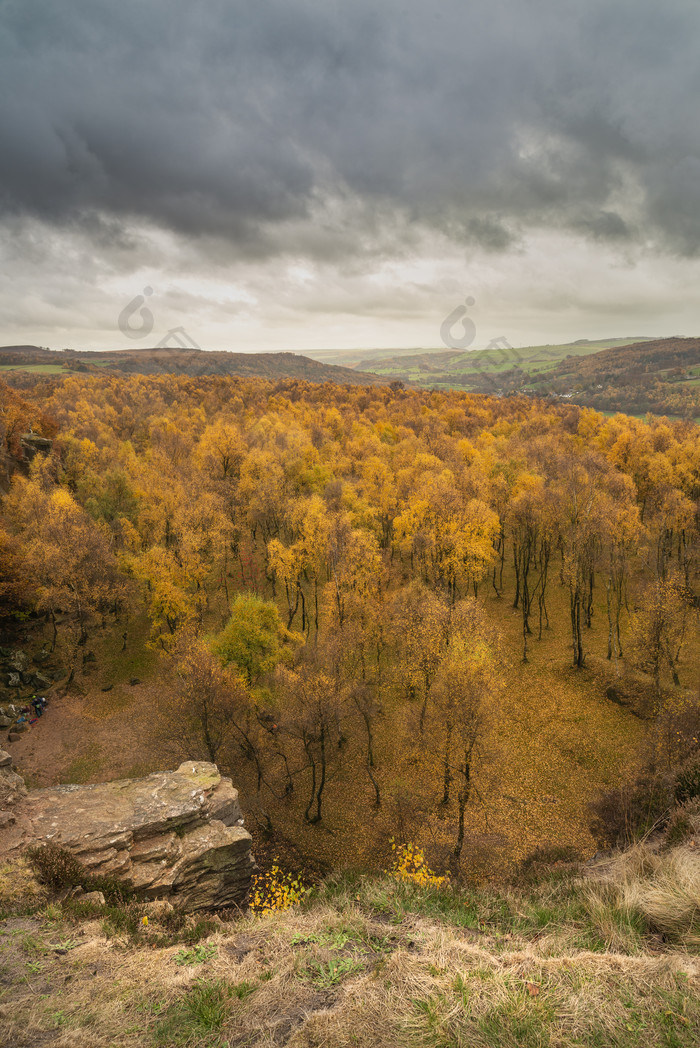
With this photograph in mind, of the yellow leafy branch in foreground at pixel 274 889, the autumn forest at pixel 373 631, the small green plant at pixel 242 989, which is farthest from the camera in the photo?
the autumn forest at pixel 373 631

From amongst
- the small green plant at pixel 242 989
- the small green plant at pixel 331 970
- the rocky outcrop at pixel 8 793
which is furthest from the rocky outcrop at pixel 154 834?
the small green plant at pixel 331 970

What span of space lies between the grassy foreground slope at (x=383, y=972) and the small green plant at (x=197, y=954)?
44mm

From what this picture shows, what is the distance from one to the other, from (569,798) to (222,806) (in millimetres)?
21266

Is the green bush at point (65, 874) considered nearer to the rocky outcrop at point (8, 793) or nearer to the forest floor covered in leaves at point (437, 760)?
the rocky outcrop at point (8, 793)

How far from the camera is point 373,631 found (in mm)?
36094

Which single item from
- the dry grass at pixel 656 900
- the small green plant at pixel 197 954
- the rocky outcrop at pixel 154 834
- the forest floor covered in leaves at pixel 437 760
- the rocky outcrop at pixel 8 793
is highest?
the dry grass at pixel 656 900

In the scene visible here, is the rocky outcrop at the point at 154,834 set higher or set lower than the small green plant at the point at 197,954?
lower

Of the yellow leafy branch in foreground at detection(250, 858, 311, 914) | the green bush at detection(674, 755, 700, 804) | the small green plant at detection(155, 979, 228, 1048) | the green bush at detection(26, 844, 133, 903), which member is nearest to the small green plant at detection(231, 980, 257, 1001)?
the small green plant at detection(155, 979, 228, 1048)

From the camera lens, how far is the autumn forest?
89.3 ft

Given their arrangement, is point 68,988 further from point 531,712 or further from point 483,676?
point 531,712

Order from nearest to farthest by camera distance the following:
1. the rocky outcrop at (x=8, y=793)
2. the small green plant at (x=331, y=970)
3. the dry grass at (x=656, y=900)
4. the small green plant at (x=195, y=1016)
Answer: the small green plant at (x=195, y=1016) < the small green plant at (x=331, y=970) < the dry grass at (x=656, y=900) < the rocky outcrop at (x=8, y=793)

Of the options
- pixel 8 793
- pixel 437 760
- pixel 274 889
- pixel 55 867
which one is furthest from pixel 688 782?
pixel 8 793

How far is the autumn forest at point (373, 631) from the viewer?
27.2 m

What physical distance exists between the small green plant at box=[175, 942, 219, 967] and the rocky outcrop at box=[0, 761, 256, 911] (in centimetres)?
875
